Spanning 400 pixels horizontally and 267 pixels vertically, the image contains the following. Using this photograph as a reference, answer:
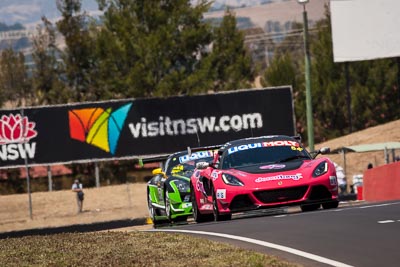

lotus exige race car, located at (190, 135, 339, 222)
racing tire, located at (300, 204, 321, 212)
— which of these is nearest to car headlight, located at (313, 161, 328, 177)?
lotus exige race car, located at (190, 135, 339, 222)

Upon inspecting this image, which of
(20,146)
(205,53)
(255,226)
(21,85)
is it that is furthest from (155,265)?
(21,85)

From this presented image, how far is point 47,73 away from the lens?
247 ft

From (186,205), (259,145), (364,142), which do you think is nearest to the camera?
(259,145)

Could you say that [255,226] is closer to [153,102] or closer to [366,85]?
[153,102]

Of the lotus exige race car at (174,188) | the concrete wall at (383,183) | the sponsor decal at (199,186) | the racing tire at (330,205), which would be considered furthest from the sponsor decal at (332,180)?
the concrete wall at (383,183)

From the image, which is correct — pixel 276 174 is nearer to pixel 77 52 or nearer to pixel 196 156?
pixel 196 156

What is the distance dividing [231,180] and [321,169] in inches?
55.0

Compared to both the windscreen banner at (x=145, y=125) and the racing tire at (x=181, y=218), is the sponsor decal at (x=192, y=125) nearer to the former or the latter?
the windscreen banner at (x=145, y=125)

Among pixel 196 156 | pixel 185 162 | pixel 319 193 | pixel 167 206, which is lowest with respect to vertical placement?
pixel 167 206

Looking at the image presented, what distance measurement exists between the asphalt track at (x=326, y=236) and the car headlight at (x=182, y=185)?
530 centimetres

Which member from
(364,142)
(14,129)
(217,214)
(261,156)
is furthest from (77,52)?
(217,214)

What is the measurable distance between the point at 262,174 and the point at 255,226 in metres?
3.10

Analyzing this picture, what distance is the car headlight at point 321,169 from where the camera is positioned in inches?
746

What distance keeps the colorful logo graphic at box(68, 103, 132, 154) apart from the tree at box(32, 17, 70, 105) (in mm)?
19503
